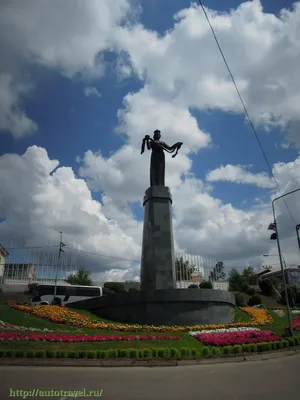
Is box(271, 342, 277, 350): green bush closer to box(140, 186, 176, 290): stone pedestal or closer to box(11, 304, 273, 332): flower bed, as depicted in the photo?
box(11, 304, 273, 332): flower bed

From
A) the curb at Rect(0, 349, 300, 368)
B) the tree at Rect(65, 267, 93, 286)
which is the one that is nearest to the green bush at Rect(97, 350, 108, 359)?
the curb at Rect(0, 349, 300, 368)

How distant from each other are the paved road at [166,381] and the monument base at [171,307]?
8248 millimetres

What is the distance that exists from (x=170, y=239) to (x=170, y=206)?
2604mm

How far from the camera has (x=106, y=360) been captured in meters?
10.8

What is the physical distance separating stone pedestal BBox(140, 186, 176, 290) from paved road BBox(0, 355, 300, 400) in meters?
10.0

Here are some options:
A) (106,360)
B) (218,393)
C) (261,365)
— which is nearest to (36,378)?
(106,360)

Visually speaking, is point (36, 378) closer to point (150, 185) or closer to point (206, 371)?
point (206, 371)

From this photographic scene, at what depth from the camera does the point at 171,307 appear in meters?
19.3

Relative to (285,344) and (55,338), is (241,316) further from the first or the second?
(55,338)

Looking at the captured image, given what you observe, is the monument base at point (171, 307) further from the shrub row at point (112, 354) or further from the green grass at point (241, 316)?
the shrub row at point (112, 354)

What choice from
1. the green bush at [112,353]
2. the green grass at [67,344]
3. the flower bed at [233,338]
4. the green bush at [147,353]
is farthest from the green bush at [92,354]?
the flower bed at [233,338]

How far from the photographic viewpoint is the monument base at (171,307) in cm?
1927

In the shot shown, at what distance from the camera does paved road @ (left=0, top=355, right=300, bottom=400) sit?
6.91 metres

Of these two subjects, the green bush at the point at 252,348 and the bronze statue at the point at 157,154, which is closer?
the green bush at the point at 252,348
